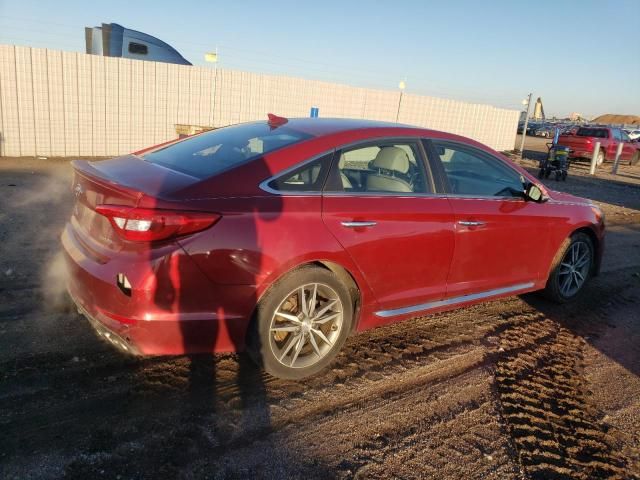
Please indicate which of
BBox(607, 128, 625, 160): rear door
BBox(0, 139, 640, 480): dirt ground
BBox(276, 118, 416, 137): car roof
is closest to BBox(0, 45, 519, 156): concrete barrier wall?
BBox(0, 139, 640, 480): dirt ground

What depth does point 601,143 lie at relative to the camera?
2306 cm

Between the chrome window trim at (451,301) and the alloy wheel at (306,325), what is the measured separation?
1.39 ft

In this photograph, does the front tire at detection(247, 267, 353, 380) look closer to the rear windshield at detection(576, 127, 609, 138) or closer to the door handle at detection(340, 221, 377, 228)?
the door handle at detection(340, 221, 377, 228)

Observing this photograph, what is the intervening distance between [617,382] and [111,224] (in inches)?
141

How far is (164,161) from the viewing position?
350cm

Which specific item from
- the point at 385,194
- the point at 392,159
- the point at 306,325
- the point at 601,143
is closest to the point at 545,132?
the point at 601,143

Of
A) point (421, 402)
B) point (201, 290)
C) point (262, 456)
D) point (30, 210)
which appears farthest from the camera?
point (30, 210)

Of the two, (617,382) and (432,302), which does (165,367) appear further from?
(617,382)

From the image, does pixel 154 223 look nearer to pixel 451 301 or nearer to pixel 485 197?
pixel 451 301

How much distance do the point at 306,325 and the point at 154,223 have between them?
3.77ft

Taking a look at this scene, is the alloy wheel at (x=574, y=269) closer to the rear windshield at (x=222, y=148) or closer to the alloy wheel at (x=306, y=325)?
the alloy wheel at (x=306, y=325)

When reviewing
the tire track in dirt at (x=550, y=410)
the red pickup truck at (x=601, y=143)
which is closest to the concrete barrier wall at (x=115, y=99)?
the tire track in dirt at (x=550, y=410)

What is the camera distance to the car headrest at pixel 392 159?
3793 millimetres

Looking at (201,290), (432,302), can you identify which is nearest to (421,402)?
(432,302)
